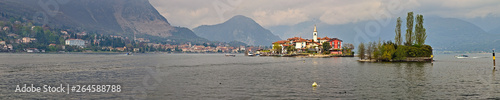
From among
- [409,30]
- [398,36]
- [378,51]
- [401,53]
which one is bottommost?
[401,53]

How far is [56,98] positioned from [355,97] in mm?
26044

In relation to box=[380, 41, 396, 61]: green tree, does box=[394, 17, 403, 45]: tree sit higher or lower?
higher

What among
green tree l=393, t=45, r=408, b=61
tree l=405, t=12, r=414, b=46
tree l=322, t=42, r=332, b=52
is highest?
tree l=405, t=12, r=414, b=46

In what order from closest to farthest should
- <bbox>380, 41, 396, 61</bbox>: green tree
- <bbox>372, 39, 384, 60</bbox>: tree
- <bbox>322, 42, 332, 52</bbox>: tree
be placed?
<bbox>380, 41, 396, 61</bbox>: green tree, <bbox>372, 39, 384, 60</bbox>: tree, <bbox>322, 42, 332, 52</bbox>: tree

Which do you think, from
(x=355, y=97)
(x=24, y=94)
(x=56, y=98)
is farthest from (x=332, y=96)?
(x=24, y=94)

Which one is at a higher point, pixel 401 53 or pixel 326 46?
pixel 326 46

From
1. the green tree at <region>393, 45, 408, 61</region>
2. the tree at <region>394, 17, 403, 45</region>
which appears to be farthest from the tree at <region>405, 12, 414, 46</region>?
the green tree at <region>393, 45, 408, 61</region>

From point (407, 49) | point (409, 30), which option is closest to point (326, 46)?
point (409, 30)

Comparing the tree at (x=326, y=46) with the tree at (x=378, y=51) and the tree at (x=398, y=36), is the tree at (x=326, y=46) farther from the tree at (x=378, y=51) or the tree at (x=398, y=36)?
the tree at (x=378, y=51)

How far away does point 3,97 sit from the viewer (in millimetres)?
30250

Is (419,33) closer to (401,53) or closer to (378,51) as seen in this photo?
(401,53)

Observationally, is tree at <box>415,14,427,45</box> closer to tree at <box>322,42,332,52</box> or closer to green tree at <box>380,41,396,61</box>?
green tree at <box>380,41,396,61</box>

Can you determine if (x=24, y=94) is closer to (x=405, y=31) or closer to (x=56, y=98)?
(x=56, y=98)

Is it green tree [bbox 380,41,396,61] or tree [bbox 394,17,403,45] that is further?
tree [bbox 394,17,403,45]
